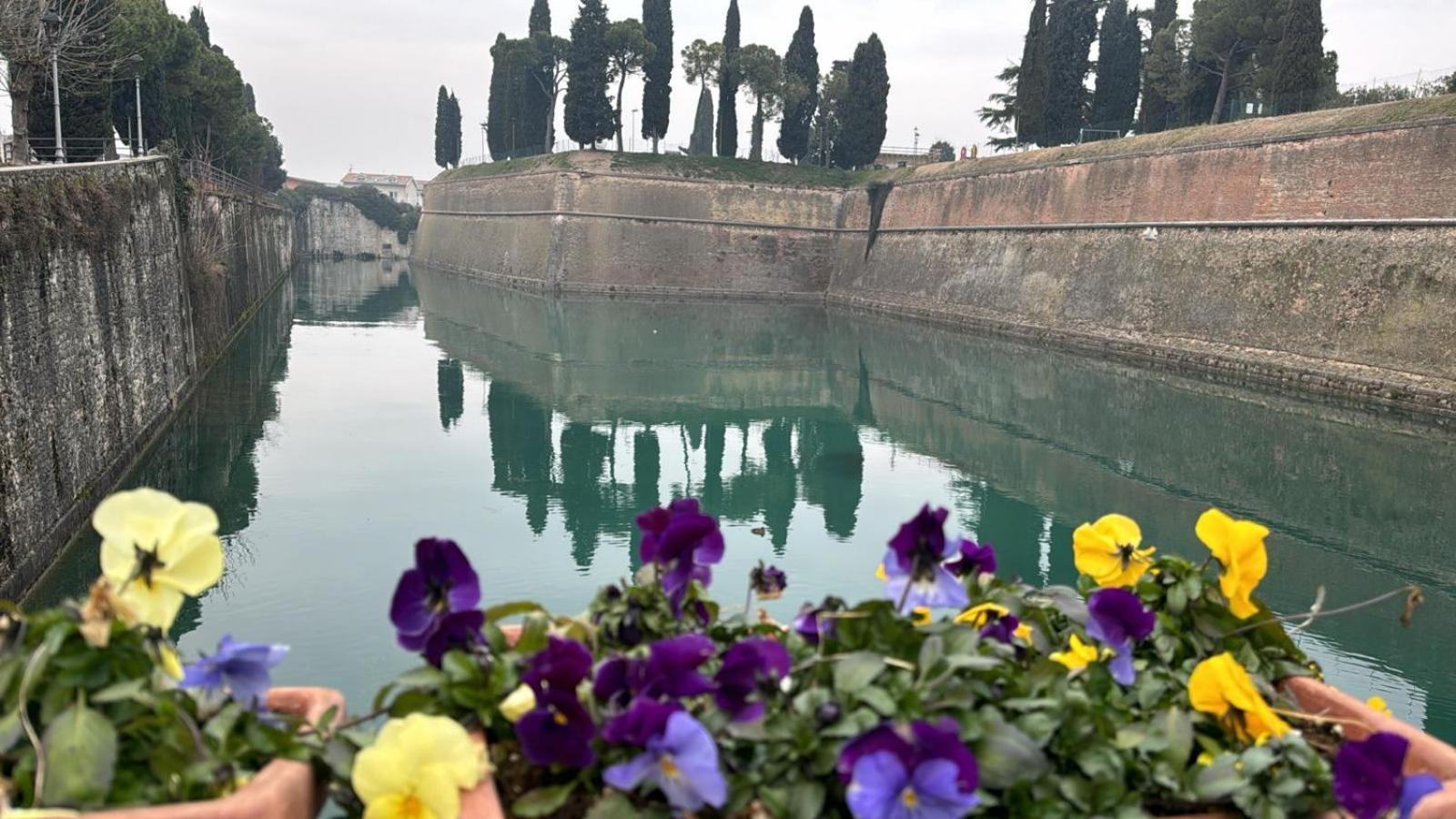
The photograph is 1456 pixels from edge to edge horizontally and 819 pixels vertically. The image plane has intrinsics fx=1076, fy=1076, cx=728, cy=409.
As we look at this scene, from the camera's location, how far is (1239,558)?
1.56m

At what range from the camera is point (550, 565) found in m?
7.25

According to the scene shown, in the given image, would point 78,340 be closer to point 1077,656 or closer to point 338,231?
point 1077,656

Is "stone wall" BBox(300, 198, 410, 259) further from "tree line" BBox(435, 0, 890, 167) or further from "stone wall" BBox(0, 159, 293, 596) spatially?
"stone wall" BBox(0, 159, 293, 596)

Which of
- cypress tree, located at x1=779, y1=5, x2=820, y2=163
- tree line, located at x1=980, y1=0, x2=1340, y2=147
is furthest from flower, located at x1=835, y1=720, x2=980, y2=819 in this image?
cypress tree, located at x1=779, y1=5, x2=820, y2=163

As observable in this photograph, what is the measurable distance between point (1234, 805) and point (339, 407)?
12.7 meters

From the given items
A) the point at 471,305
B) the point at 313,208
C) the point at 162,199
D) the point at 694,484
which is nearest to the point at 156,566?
the point at 694,484

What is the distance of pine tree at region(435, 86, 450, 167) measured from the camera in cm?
4900

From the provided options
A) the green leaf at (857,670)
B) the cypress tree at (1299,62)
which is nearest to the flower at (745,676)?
the green leaf at (857,670)

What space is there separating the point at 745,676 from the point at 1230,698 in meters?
0.63

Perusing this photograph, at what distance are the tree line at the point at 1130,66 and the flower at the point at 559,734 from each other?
85.4 ft

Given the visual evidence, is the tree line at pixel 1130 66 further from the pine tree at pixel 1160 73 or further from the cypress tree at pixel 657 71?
the cypress tree at pixel 657 71

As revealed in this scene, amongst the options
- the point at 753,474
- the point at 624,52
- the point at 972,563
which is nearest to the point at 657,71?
the point at 624,52

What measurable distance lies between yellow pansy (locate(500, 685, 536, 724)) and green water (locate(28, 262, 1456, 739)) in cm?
427

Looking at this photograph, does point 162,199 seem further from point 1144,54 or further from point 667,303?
point 1144,54
